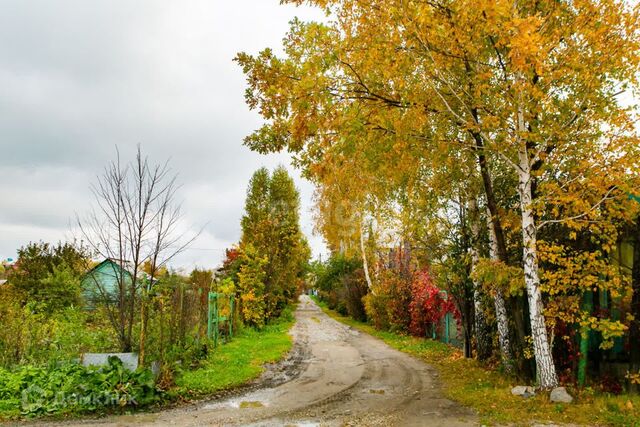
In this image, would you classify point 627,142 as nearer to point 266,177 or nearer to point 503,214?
point 503,214

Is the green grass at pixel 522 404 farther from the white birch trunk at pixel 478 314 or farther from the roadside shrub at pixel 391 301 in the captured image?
the roadside shrub at pixel 391 301

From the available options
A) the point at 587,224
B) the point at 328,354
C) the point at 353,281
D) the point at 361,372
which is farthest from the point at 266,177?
the point at 587,224

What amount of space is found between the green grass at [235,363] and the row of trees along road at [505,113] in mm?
4628

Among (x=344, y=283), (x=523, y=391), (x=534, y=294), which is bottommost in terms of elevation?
(x=523, y=391)

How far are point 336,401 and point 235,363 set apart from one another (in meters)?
4.21

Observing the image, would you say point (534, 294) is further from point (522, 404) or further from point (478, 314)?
Answer: point (478, 314)

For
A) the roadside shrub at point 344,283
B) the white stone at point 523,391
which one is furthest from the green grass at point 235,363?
the roadside shrub at point 344,283

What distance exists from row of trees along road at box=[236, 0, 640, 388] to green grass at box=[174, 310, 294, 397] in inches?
182

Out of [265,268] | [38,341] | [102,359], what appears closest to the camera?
[102,359]

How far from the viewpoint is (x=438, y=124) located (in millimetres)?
9219

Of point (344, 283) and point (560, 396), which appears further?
point (344, 283)

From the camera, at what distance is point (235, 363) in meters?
11.4

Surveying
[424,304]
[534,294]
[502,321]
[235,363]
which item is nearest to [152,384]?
[235,363]

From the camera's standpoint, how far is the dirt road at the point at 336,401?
670cm
